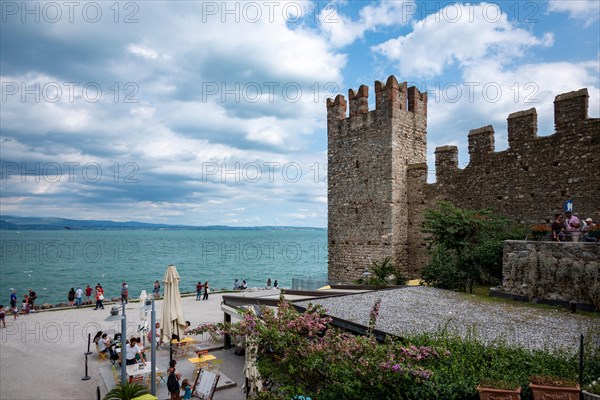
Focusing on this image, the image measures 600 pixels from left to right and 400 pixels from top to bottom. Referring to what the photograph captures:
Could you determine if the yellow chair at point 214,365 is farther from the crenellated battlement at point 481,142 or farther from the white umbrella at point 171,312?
the crenellated battlement at point 481,142

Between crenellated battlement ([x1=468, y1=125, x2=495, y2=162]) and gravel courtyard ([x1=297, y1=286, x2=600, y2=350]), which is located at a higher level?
crenellated battlement ([x1=468, y1=125, x2=495, y2=162])

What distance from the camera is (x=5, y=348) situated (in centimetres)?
1497

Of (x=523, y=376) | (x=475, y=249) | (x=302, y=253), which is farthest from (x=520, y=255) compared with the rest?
(x=302, y=253)

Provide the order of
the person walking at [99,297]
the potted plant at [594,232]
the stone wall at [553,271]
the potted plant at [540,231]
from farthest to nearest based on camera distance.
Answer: the person walking at [99,297] < the potted plant at [540,231] < the potted plant at [594,232] < the stone wall at [553,271]

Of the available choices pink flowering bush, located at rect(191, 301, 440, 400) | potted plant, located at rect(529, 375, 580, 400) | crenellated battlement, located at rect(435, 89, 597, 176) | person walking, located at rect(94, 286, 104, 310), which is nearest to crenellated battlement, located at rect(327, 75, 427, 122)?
crenellated battlement, located at rect(435, 89, 597, 176)

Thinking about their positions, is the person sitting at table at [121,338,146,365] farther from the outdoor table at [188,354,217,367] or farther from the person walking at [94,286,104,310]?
the person walking at [94,286,104,310]

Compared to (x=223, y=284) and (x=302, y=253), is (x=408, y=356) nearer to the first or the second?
(x=223, y=284)

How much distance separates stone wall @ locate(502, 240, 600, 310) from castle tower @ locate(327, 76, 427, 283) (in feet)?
23.0

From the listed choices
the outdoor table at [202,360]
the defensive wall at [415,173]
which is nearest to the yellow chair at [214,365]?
the outdoor table at [202,360]

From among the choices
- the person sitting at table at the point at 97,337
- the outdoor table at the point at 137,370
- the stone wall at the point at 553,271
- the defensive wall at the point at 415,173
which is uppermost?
the defensive wall at the point at 415,173

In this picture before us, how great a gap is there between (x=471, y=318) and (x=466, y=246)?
552 cm

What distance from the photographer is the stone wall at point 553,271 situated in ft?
32.2

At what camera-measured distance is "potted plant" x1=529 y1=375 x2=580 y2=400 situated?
5426mm

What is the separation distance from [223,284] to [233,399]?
43.6 m
